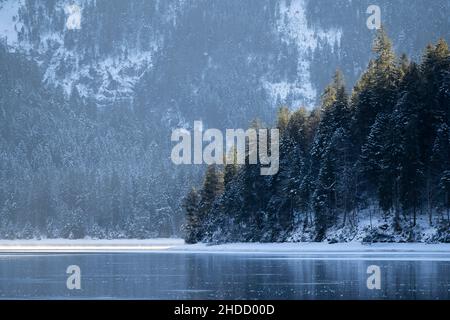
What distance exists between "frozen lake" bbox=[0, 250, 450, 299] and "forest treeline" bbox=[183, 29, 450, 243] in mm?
18161

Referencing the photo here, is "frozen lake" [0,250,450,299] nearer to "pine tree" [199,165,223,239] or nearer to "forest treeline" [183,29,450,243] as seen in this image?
"forest treeline" [183,29,450,243]

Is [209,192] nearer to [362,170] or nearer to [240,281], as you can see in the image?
[362,170]

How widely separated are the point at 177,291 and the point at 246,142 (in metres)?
62.7

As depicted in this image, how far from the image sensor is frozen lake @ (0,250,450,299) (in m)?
33.4

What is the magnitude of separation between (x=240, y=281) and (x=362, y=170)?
136 feet

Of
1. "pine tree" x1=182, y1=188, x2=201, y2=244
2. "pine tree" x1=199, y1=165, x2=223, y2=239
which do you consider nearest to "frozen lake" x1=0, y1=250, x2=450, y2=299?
"pine tree" x1=182, y1=188, x2=201, y2=244

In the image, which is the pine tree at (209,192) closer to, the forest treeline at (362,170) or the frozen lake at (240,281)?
the forest treeline at (362,170)

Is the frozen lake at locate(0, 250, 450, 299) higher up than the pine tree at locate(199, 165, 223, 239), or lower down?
lower down

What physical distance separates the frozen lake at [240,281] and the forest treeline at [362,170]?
1816 cm

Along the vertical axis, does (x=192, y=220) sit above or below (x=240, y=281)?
above

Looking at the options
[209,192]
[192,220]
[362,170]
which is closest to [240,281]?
[362,170]

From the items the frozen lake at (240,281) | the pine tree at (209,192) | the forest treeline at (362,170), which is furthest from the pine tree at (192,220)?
the frozen lake at (240,281)

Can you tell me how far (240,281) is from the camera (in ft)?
131
